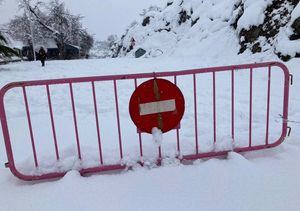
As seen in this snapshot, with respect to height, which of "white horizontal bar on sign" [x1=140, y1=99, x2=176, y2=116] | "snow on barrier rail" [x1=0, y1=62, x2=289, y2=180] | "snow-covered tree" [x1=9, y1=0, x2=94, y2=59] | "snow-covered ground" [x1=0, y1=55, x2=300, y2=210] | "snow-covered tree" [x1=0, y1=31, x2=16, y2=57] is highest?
"snow-covered tree" [x1=9, y1=0, x2=94, y2=59]

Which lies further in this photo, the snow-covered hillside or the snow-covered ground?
the snow-covered hillside

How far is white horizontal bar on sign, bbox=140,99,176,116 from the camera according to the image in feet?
11.0

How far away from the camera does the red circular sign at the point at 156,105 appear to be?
333cm

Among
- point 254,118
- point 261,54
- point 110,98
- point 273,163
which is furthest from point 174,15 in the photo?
point 273,163

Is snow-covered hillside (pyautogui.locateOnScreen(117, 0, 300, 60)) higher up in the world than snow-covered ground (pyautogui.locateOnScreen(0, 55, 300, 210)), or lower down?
higher up

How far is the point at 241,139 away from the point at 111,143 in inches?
72.3

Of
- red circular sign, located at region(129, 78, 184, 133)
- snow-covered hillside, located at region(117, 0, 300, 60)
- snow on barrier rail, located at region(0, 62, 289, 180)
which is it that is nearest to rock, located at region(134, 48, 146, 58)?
snow-covered hillside, located at region(117, 0, 300, 60)

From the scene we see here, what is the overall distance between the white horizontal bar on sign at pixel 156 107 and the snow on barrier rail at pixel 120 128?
30 cm

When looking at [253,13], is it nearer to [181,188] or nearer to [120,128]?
[120,128]

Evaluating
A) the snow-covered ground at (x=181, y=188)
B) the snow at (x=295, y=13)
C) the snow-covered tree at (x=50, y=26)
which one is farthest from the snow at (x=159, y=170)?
the snow-covered tree at (x=50, y=26)

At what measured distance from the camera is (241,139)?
3889mm

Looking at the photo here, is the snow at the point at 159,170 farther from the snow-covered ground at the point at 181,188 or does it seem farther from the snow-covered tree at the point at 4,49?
the snow-covered tree at the point at 4,49

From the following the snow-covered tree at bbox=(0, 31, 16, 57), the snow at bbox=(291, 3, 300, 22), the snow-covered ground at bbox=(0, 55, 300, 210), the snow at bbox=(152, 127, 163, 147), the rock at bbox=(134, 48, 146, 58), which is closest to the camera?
the snow-covered ground at bbox=(0, 55, 300, 210)

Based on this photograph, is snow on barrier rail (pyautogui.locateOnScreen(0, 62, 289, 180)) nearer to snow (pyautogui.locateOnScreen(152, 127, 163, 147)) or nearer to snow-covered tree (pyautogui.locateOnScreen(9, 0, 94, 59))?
snow (pyautogui.locateOnScreen(152, 127, 163, 147))
